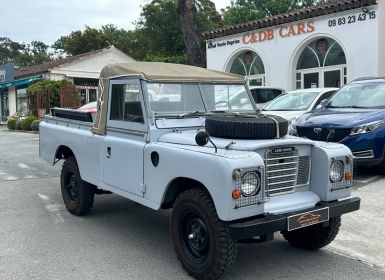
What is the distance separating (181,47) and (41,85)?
13.1m

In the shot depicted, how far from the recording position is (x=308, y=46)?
1819 centimetres

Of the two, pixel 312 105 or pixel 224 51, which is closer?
pixel 312 105

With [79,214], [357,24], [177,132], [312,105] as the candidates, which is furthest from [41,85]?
[177,132]

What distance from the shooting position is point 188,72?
570 centimetres

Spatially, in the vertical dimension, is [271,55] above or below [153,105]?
above

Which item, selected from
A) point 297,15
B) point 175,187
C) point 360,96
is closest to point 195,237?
point 175,187

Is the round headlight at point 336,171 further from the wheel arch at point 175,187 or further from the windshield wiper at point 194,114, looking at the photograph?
the windshield wiper at point 194,114

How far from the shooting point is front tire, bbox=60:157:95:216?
21.0 ft

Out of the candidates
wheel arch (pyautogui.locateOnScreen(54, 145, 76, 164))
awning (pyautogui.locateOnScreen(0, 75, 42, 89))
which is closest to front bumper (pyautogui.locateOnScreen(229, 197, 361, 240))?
wheel arch (pyautogui.locateOnScreen(54, 145, 76, 164))

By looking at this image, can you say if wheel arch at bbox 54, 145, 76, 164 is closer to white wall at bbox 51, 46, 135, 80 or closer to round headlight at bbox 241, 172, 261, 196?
round headlight at bbox 241, 172, 261, 196

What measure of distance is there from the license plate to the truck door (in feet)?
5.31

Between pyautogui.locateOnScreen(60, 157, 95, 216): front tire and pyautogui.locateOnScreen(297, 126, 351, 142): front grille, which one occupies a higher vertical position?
pyautogui.locateOnScreen(297, 126, 351, 142): front grille

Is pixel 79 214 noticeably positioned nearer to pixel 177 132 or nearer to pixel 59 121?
pixel 59 121

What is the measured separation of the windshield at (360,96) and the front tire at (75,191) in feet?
17.7
